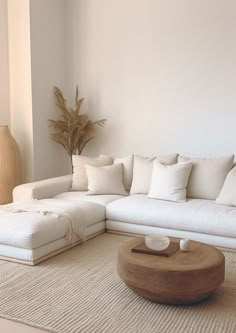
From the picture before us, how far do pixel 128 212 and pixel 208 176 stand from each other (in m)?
0.95

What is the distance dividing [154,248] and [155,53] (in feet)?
9.97

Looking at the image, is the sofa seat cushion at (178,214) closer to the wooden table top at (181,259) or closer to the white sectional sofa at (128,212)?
the white sectional sofa at (128,212)

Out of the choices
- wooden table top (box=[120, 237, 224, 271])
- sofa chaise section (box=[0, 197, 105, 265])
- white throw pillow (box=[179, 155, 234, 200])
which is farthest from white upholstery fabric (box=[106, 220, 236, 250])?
wooden table top (box=[120, 237, 224, 271])

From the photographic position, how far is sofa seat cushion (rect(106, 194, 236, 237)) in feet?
12.0

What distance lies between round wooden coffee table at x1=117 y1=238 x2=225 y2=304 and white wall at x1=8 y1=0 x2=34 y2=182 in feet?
9.93

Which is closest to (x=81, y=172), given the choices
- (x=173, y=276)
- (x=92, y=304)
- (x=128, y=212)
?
(x=128, y=212)

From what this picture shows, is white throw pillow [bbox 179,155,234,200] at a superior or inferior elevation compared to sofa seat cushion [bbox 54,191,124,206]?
superior

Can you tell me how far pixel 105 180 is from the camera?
4.69 meters

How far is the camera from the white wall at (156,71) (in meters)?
4.78

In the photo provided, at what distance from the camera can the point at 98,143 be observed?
224 inches

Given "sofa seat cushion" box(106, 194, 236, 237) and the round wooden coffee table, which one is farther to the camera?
"sofa seat cushion" box(106, 194, 236, 237)

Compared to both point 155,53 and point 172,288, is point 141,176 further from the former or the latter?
point 172,288

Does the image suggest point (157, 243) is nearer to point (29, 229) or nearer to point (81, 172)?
point (29, 229)

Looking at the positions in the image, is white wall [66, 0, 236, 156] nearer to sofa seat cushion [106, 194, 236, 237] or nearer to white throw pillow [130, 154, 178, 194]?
white throw pillow [130, 154, 178, 194]
